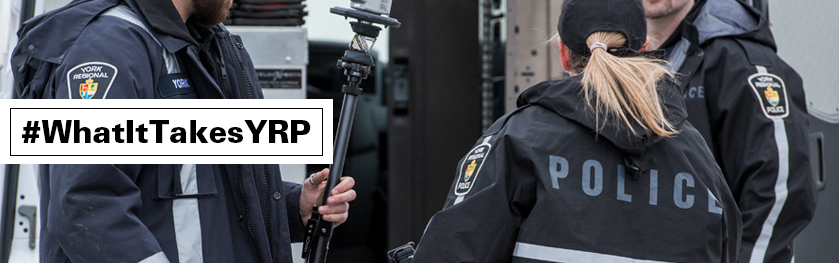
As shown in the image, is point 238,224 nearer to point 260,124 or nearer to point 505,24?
point 260,124

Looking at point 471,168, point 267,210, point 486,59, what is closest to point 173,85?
point 267,210

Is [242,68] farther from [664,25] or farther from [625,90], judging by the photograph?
[664,25]

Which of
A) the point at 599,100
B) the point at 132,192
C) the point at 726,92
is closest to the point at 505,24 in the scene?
the point at 726,92

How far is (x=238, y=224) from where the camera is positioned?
163 centimetres

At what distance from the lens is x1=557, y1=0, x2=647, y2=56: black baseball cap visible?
1482 millimetres

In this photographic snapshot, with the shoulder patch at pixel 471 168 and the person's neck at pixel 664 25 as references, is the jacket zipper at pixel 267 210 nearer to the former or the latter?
the shoulder patch at pixel 471 168

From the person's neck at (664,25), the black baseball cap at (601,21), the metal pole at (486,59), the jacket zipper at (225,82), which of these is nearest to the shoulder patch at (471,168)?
the black baseball cap at (601,21)

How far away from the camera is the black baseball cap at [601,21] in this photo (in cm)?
148

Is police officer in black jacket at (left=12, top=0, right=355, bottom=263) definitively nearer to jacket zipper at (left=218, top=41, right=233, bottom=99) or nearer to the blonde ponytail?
jacket zipper at (left=218, top=41, right=233, bottom=99)

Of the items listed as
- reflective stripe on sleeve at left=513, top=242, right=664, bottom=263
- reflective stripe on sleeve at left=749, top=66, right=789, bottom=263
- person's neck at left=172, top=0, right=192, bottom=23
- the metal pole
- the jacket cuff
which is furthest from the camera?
the metal pole

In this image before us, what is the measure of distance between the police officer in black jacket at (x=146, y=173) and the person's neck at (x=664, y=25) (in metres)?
1.45

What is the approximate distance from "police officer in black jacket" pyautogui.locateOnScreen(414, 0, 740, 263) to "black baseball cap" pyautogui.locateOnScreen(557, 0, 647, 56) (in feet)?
0.17

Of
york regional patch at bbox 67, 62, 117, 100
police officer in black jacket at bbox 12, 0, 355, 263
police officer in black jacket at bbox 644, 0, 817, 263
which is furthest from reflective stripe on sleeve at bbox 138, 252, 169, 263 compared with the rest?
police officer in black jacket at bbox 644, 0, 817, 263

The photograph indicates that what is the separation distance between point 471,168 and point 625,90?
0.34 meters
